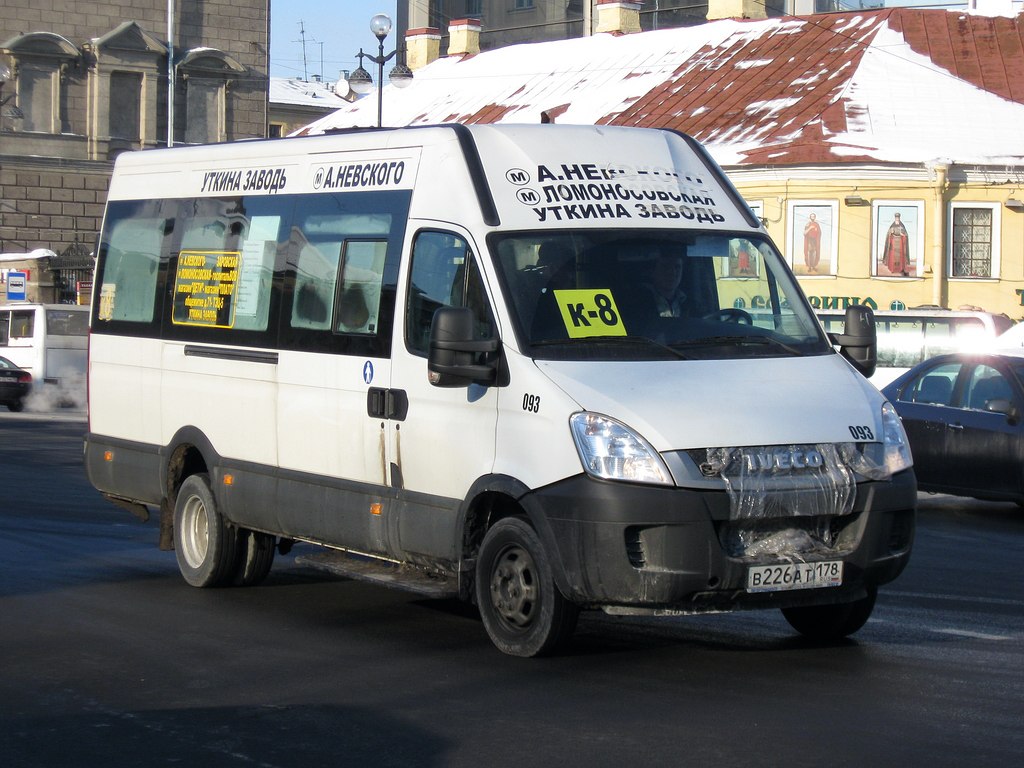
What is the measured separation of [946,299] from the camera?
118 ft

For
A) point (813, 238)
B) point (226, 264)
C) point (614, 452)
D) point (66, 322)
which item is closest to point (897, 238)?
point (813, 238)

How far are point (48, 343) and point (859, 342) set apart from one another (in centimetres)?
2876

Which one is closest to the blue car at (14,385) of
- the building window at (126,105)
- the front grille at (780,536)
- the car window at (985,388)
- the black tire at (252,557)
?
the car window at (985,388)

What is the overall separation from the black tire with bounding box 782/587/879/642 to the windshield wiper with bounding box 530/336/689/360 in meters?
1.41

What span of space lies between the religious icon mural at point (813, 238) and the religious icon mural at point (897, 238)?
951mm

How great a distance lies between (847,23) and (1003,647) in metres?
34.4

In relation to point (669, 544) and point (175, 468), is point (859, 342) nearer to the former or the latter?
point (669, 544)

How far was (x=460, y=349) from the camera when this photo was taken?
307 inches

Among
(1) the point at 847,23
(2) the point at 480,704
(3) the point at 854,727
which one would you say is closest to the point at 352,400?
→ (2) the point at 480,704

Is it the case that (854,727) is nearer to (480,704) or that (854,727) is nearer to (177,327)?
(480,704)

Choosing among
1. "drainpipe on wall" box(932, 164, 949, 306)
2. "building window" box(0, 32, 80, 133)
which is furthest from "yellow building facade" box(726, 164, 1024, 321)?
"building window" box(0, 32, 80, 133)

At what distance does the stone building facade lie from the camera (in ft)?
199

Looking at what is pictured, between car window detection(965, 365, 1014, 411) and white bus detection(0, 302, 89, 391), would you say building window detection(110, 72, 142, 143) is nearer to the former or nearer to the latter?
white bus detection(0, 302, 89, 391)

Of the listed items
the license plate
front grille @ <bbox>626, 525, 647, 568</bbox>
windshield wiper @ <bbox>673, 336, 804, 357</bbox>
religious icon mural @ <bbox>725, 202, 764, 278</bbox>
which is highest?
religious icon mural @ <bbox>725, 202, 764, 278</bbox>
